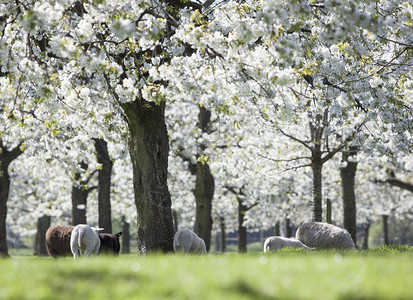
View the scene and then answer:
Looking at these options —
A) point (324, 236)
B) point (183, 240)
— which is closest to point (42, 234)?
point (324, 236)

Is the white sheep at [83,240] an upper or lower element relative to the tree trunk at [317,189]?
lower

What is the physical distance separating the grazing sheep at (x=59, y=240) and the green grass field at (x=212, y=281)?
10259 mm

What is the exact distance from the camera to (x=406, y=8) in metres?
10.2

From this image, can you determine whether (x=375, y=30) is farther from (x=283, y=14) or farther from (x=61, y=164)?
(x=61, y=164)

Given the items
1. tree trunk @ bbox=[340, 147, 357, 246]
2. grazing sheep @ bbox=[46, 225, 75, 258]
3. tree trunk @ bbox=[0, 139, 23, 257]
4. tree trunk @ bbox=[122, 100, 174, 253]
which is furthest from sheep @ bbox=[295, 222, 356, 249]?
tree trunk @ bbox=[0, 139, 23, 257]

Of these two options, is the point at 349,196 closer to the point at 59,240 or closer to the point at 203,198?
the point at 203,198

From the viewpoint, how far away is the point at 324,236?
14.6m

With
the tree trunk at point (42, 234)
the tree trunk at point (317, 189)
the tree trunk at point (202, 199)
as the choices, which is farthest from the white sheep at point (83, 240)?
the tree trunk at point (42, 234)

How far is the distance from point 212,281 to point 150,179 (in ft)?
21.0

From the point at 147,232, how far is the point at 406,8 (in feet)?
23.0

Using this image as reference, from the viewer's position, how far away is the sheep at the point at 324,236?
14.3 metres

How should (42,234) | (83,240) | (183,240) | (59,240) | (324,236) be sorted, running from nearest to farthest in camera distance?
1. (183,240)
2. (83,240)
3. (324,236)
4. (59,240)
5. (42,234)

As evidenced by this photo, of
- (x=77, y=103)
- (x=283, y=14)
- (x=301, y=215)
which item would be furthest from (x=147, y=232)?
(x=301, y=215)

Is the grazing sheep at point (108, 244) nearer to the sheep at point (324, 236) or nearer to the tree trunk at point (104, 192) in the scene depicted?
the tree trunk at point (104, 192)
